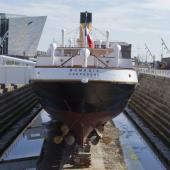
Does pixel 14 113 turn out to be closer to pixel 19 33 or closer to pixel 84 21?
pixel 84 21

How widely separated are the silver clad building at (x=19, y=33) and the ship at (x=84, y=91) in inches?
2799

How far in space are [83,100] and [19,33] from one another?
79.7m

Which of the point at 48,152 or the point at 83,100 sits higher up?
the point at 83,100

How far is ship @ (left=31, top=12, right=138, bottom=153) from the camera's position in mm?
19500

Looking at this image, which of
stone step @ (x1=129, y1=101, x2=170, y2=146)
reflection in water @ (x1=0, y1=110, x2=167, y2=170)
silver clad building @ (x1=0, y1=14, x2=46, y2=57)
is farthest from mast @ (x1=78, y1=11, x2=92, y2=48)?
silver clad building @ (x1=0, y1=14, x2=46, y2=57)

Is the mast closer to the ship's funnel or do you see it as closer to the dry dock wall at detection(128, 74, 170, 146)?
the ship's funnel

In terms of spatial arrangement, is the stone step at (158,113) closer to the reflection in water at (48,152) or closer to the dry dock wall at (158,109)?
the dry dock wall at (158,109)

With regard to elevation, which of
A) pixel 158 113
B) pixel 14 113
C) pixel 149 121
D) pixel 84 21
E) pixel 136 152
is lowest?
pixel 136 152

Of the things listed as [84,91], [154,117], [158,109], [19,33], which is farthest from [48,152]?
[19,33]

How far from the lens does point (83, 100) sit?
19.6 metres

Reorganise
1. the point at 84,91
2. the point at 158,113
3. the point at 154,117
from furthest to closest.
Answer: the point at 154,117 → the point at 158,113 → the point at 84,91

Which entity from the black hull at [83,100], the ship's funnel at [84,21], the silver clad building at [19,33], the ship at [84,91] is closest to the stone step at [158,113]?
the ship at [84,91]

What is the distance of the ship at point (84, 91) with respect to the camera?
1950 centimetres

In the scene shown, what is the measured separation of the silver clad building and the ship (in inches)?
2799
